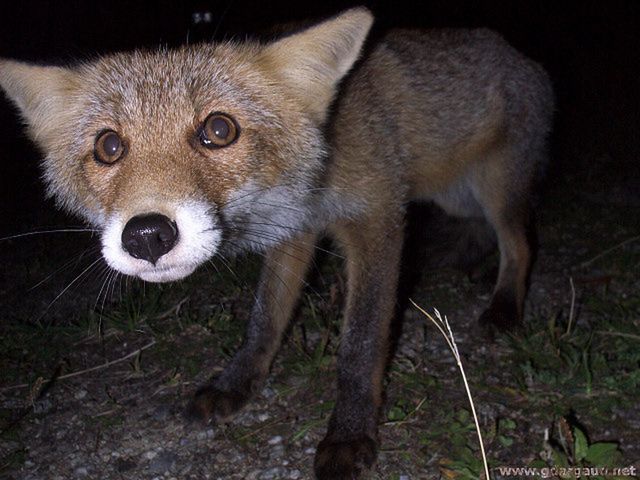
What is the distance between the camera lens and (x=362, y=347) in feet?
9.32

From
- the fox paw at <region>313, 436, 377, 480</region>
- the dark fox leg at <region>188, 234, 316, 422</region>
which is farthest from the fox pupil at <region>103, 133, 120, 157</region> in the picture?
the fox paw at <region>313, 436, 377, 480</region>

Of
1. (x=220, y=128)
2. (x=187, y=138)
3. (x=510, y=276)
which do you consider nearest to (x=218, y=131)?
(x=220, y=128)

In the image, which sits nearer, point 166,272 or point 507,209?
point 166,272

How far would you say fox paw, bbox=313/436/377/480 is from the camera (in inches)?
99.0

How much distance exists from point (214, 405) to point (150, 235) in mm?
1126

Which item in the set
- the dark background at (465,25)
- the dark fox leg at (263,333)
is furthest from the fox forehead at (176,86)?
the dark background at (465,25)

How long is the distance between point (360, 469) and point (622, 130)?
19.1 feet

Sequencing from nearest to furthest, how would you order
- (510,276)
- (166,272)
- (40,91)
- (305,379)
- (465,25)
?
(166,272) < (40,91) < (305,379) < (510,276) < (465,25)

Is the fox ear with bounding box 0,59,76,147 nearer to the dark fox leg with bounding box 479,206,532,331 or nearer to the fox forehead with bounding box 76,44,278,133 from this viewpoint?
the fox forehead with bounding box 76,44,278,133

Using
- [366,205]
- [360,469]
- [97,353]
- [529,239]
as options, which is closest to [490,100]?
[529,239]

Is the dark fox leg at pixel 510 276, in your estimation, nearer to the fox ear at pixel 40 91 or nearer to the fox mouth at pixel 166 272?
the fox mouth at pixel 166 272

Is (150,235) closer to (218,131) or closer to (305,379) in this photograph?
(218,131)

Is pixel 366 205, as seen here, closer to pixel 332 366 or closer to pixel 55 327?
pixel 332 366

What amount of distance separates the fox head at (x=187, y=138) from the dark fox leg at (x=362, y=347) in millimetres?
309
